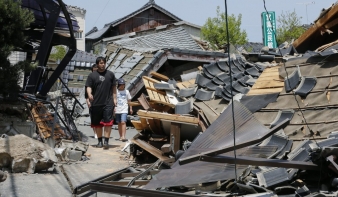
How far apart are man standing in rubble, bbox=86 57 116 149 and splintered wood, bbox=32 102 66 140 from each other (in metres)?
0.75

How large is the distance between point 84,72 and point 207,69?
19674 millimetres

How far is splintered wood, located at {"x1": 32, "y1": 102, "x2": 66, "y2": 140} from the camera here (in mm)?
11710

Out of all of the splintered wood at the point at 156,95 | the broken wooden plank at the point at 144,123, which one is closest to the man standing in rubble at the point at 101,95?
the splintered wood at the point at 156,95

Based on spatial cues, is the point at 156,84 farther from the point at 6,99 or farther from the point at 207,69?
the point at 6,99

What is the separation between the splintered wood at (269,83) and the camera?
920cm

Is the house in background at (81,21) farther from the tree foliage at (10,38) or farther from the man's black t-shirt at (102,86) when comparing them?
the tree foliage at (10,38)

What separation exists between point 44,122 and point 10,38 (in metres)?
1.96

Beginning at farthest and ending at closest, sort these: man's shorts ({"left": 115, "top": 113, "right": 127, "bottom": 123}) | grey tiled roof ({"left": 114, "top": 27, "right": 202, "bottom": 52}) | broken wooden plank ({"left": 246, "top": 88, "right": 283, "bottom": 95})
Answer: grey tiled roof ({"left": 114, "top": 27, "right": 202, "bottom": 52})
man's shorts ({"left": 115, "top": 113, "right": 127, "bottom": 123})
broken wooden plank ({"left": 246, "top": 88, "right": 283, "bottom": 95})

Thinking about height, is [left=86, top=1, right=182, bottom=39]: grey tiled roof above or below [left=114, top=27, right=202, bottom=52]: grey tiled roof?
above

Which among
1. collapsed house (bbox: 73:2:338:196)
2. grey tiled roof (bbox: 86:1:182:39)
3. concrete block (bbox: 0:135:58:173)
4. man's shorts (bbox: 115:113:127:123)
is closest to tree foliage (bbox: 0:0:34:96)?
concrete block (bbox: 0:135:58:173)

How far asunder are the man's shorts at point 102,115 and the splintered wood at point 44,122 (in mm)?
711

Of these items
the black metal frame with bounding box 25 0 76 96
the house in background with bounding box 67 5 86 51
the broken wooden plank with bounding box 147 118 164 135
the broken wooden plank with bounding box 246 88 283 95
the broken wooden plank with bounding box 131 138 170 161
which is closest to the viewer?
the broken wooden plank with bounding box 246 88 283 95

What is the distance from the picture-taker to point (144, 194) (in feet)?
15.9

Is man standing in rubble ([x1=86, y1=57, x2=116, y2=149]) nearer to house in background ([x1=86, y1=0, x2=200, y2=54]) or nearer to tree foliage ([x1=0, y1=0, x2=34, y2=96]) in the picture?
tree foliage ([x1=0, y1=0, x2=34, y2=96])
